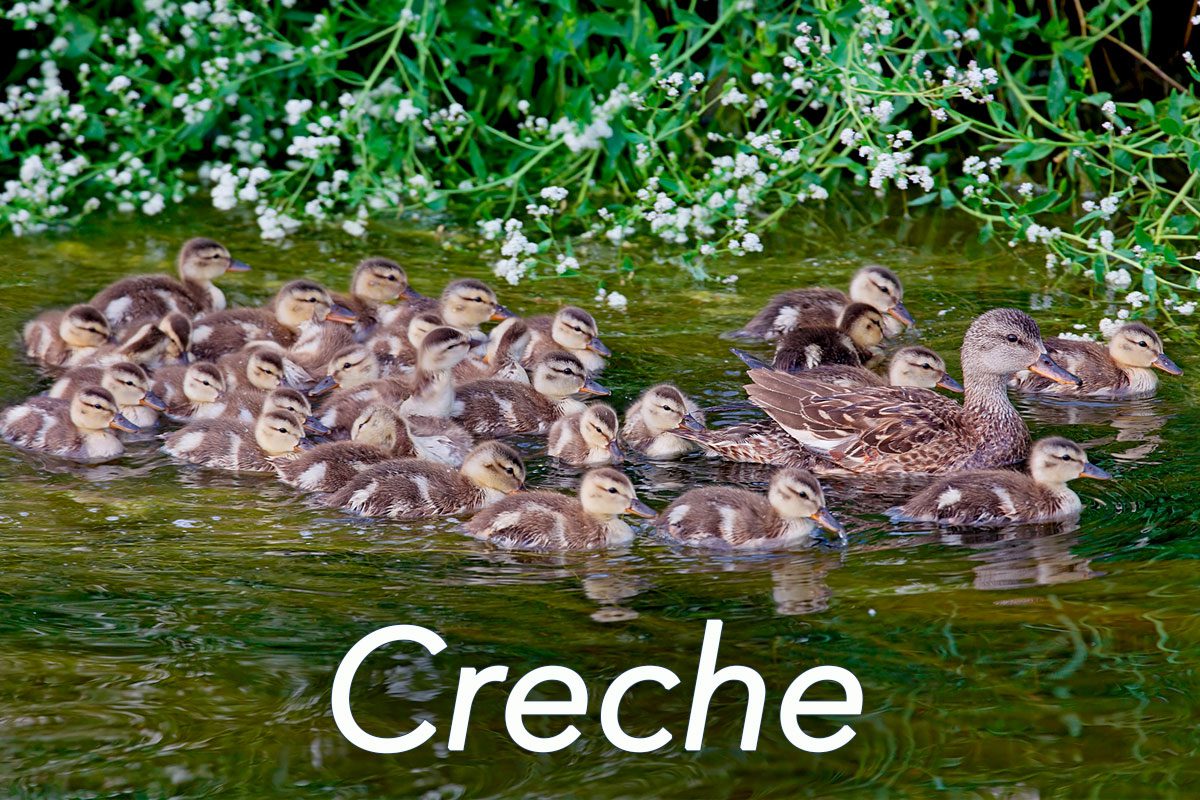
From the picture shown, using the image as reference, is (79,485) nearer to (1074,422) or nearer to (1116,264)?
(1074,422)

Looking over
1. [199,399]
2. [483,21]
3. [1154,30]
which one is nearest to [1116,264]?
[1154,30]

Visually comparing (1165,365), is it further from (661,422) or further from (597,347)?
(597,347)

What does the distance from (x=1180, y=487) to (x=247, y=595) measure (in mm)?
3139

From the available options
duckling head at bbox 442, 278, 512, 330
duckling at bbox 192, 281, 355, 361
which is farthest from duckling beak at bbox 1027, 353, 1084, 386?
duckling at bbox 192, 281, 355, 361

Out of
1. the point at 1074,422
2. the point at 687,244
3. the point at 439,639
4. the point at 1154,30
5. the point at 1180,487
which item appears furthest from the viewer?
the point at 1154,30

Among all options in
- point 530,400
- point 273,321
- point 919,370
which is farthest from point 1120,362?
point 273,321

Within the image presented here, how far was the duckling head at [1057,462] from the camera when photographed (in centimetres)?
601

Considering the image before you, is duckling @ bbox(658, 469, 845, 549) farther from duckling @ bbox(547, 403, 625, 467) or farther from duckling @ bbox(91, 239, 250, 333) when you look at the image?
duckling @ bbox(91, 239, 250, 333)

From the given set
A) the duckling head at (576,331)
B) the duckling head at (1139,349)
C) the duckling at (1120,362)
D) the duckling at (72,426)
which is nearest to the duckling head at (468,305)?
the duckling head at (576,331)

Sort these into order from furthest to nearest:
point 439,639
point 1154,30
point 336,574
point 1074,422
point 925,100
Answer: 1. point 1154,30
2. point 925,100
3. point 1074,422
4. point 336,574
5. point 439,639

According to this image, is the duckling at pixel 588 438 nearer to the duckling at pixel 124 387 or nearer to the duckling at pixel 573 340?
the duckling at pixel 573 340

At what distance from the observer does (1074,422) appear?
706cm

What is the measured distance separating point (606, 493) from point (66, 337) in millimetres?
3048

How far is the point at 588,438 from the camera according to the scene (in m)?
6.66
